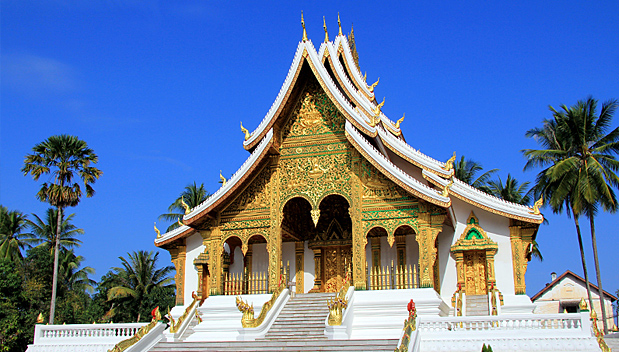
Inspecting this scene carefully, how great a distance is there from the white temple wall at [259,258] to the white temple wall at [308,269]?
1091 millimetres

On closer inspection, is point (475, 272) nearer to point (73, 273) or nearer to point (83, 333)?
point (83, 333)

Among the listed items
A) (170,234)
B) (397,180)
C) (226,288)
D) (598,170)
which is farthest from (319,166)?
(598,170)

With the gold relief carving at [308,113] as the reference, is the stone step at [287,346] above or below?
below

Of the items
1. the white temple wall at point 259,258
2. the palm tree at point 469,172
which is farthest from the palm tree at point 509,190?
the white temple wall at point 259,258

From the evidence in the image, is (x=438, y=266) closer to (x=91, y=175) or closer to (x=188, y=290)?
(x=188, y=290)

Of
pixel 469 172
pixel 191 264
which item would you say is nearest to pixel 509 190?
pixel 469 172

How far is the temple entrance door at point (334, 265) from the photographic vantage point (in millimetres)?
16688

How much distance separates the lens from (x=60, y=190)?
2238cm

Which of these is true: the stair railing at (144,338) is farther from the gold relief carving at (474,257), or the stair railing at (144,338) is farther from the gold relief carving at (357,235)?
the gold relief carving at (474,257)

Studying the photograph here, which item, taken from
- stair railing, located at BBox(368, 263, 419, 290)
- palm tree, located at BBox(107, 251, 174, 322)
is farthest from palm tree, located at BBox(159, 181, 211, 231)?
stair railing, located at BBox(368, 263, 419, 290)

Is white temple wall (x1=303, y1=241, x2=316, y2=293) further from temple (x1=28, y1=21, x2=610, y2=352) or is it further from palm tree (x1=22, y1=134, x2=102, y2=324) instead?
palm tree (x1=22, y1=134, x2=102, y2=324)

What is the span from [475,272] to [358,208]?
12.0ft

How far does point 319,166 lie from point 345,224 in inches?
104

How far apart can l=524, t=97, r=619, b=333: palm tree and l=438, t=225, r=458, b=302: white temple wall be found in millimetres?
6591
